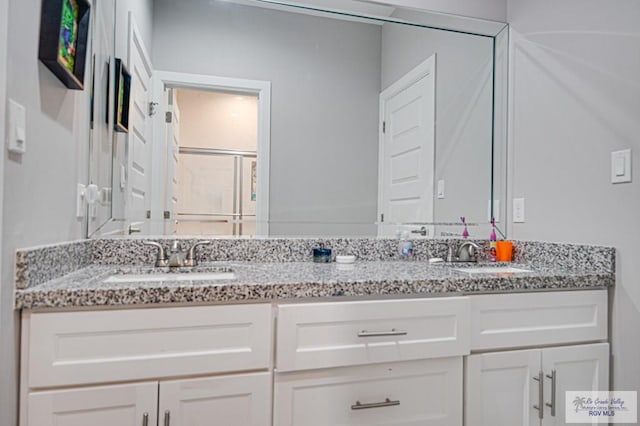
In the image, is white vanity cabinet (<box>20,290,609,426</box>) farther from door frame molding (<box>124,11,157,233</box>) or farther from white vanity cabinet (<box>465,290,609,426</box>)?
door frame molding (<box>124,11,157,233</box>)

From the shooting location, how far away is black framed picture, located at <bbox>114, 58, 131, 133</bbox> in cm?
155

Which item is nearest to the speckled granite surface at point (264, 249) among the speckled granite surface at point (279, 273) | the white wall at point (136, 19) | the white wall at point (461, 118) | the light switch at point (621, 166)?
the speckled granite surface at point (279, 273)

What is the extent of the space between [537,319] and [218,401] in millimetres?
1052

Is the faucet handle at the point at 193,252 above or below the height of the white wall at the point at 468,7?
below

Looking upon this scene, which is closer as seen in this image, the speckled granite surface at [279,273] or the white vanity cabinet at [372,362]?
the speckled granite surface at [279,273]

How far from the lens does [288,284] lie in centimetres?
112

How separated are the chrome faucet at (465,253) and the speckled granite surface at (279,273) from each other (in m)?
0.04

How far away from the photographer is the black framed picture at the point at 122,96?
1.55 metres

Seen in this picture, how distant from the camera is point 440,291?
125cm

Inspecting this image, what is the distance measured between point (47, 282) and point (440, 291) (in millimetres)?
1103

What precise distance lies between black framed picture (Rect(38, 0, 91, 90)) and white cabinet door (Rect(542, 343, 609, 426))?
170 cm

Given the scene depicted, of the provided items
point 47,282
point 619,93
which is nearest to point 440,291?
point 619,93

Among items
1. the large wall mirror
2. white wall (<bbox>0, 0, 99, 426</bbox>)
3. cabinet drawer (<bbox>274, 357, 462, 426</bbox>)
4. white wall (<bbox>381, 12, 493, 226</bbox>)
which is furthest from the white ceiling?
cabinet drawer (<bbox>274, 357, 462, 426</bbox>)

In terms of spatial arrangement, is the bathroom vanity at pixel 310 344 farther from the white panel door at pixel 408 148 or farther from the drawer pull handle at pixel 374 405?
the white panel door at pixel 408 148
